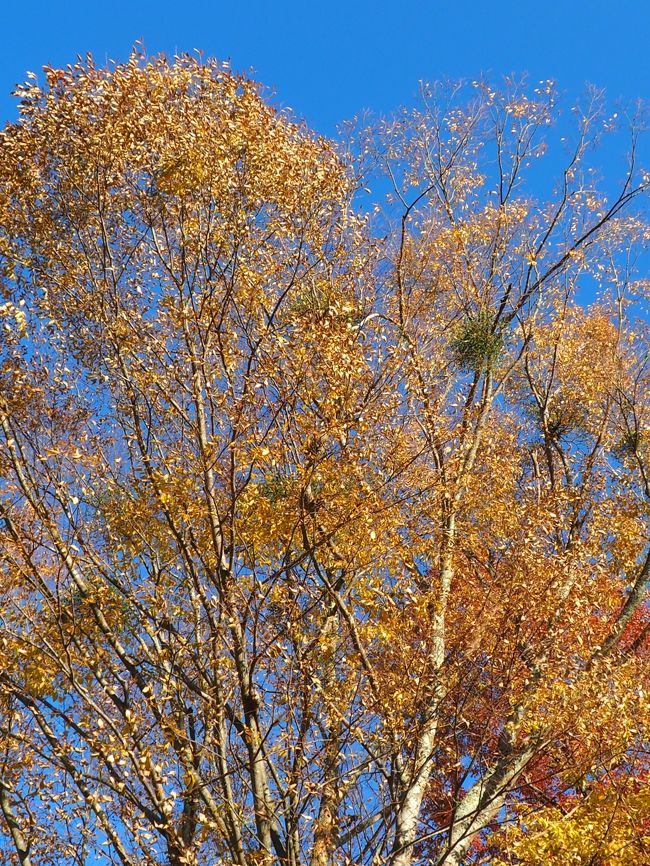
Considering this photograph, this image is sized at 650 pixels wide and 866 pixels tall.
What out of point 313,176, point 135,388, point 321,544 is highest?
point 313,176

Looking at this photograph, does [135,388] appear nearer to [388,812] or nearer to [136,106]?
[136,106]

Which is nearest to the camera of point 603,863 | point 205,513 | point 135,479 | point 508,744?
point 205,513

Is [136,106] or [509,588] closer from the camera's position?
[136,106]

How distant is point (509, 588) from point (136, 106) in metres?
6.75

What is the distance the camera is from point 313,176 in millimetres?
8289

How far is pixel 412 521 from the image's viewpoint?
9141 mm

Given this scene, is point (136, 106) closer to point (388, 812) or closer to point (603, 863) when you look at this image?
point (388, 812)

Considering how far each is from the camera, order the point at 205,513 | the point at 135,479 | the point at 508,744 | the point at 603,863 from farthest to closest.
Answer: the point at 508,744 → the point at 603,863 → the point at 135,479 → the point at 205,513

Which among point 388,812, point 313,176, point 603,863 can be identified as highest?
point 313,176

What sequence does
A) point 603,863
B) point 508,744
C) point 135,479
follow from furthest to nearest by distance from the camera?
point 508,744
point 603,863
point 135,479

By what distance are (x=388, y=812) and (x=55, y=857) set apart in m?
3.09

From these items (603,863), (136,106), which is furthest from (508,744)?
(136,106)

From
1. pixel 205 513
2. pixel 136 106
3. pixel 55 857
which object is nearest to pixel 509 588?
pixel 205 513

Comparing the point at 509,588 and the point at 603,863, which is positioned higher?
the point at 509,588
